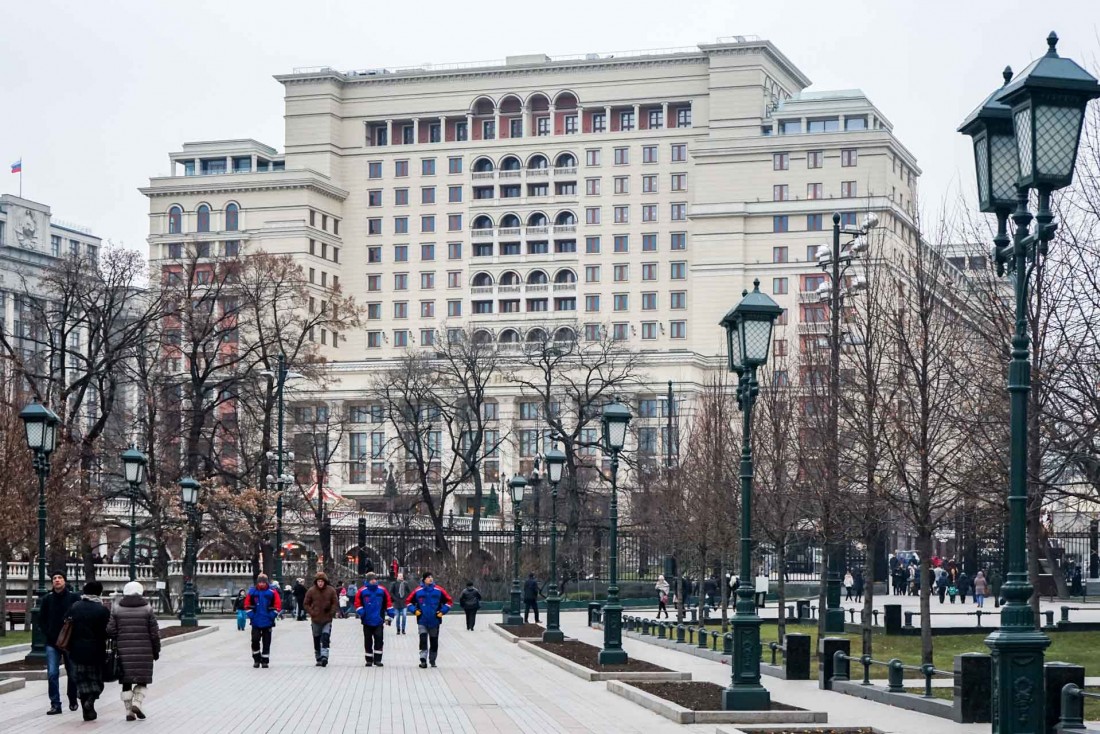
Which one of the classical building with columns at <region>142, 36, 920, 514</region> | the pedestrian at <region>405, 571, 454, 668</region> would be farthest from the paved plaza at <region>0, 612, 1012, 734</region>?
the classical building with columns at <region>142, 36, 920, 514</region>

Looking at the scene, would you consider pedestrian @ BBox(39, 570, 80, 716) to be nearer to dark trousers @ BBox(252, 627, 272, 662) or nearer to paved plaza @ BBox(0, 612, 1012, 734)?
paved plaza @ BBox(0, 612, 1012, 734)

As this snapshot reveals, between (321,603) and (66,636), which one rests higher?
(66,636)

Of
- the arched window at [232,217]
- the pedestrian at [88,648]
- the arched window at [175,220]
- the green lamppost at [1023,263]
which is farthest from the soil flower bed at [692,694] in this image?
the arched window at [175,220]

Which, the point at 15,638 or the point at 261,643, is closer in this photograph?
the point at 261,643

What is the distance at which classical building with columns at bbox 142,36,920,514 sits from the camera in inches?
5113

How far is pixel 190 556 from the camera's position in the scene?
55906mm

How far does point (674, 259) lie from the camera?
138 m

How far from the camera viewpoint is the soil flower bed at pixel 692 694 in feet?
72.3

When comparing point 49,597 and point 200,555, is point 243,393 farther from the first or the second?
point 49,597

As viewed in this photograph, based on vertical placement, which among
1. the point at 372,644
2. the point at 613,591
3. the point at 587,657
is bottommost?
the point at 587,657

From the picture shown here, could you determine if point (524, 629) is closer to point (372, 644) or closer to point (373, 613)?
point (372, 644)

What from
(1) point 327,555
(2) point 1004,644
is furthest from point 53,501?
(2) point 1004,644

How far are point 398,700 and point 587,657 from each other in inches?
367

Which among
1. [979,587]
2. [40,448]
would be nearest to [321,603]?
[40,448]
